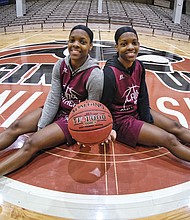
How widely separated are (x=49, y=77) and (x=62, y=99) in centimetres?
169

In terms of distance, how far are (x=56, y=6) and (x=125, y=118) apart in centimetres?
888

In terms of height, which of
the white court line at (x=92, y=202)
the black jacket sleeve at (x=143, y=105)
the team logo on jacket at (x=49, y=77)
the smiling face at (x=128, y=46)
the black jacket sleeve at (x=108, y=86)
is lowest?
the white court line at (x=92, y=202)

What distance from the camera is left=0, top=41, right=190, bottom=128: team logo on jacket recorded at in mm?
2891

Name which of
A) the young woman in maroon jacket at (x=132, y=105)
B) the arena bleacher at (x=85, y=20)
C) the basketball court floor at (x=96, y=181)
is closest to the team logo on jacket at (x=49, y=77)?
the basketball court floor at (x=96, y=181)

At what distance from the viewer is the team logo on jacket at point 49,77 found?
114 inches

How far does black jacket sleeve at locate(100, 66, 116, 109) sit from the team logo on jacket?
1.00 m

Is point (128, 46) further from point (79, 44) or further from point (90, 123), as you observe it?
point (90, 123)

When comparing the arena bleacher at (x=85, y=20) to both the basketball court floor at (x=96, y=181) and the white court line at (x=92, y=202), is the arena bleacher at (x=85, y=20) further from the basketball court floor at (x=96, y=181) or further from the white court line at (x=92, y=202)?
the white court line at (x=92, y=202)

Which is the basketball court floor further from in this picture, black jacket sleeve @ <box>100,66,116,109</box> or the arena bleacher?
the arena bleacher

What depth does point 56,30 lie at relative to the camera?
22.1 feet

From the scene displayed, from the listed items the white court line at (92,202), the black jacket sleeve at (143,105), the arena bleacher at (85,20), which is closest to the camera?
the white court line at (92,202)

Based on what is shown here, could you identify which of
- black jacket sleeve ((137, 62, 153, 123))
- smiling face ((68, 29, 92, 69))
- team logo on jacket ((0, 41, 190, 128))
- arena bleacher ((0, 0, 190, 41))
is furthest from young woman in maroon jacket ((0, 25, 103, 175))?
arena bleacher ((0, 0, 190, 41))

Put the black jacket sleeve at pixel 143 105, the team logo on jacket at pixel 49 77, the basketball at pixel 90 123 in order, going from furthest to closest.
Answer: the team logo on jacket at pixel 49 77
the black jacket sleeve at pixel 143 105
the basketball at pixel 90 123

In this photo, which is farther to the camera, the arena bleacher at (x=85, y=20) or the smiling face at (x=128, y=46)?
the arena bleacher at (x=85, y=20)
